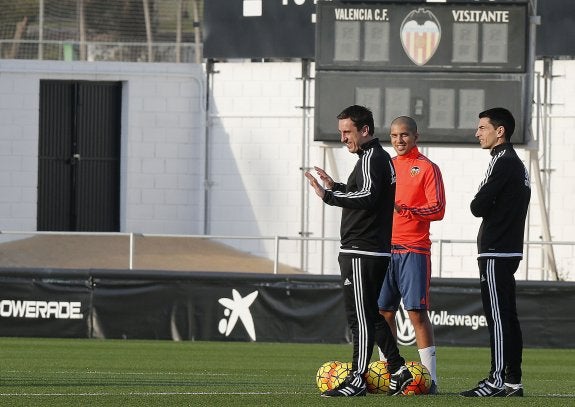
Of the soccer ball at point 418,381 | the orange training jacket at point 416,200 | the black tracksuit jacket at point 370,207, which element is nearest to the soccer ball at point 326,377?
the soccer ball at point 418,381

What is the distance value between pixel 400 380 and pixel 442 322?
9.28 m

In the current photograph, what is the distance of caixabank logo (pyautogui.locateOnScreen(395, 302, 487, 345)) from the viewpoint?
57.9ft

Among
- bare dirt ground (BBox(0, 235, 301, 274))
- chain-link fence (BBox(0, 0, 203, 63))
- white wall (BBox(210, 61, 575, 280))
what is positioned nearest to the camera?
bare dirt ground (BBox(0, 235, 301, 274))

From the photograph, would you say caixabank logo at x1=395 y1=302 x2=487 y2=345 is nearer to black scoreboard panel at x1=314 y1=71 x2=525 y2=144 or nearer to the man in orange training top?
black scoreboard panel at x1=314 y1=71 x2=525 y2=144

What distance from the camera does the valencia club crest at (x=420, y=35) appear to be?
61.4 feet

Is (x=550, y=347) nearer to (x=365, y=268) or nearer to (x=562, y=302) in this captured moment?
(x=562, y=302)

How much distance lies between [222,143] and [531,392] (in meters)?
19.9

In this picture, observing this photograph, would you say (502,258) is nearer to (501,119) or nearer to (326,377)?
(501,119)

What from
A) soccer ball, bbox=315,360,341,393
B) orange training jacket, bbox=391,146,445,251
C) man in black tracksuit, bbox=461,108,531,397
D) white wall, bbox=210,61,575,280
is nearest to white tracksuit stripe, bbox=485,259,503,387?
man in black tracksuit, bbox=461,108,531,397

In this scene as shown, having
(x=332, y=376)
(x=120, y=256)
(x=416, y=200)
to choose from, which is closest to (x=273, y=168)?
(x=120, y=256)

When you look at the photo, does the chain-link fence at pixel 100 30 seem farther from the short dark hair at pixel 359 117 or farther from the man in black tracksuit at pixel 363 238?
the man in black tracksuit at pixel 363 238

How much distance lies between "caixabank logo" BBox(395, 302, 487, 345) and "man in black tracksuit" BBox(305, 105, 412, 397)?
907cm

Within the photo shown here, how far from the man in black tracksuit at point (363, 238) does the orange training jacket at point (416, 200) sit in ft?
2.71

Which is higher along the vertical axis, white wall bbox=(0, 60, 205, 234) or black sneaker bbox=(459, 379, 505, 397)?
white wall bbox=(0, 60, 205, 234)
